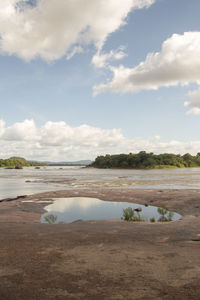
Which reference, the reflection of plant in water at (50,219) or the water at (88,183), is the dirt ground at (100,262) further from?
the water at (88,183)

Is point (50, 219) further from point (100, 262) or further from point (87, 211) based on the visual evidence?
point (100, 262)

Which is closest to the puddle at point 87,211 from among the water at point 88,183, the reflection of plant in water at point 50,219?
the reflection of plant in water at point 50,219

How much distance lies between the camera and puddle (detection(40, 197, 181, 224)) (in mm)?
19188

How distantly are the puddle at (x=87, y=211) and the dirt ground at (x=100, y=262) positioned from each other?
5.20 meters

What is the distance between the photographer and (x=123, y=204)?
25.8 m

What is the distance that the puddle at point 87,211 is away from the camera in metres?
19.2

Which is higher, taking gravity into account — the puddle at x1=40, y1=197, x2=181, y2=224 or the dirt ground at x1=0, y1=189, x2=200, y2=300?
the dirt ground at x1=0, y1=189, x2=200, y2=300

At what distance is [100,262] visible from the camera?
313 inches

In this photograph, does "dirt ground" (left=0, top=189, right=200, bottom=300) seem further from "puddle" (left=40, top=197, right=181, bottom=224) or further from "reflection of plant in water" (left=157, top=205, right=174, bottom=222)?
"puddle" (left=40, top=197, right=181, bottom=224)

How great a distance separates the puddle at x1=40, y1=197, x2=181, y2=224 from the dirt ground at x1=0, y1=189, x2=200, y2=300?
17.1ft

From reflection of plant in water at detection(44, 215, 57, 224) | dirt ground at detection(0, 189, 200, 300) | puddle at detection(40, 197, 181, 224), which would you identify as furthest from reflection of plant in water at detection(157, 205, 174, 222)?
reflection of plant in water at detection(44, 215, 57, 224)

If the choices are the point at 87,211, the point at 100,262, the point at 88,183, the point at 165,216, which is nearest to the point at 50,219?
the point at 87,211

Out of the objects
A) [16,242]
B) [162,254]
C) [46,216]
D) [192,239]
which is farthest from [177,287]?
[46,216]

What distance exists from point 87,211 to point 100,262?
1429 centimetres
